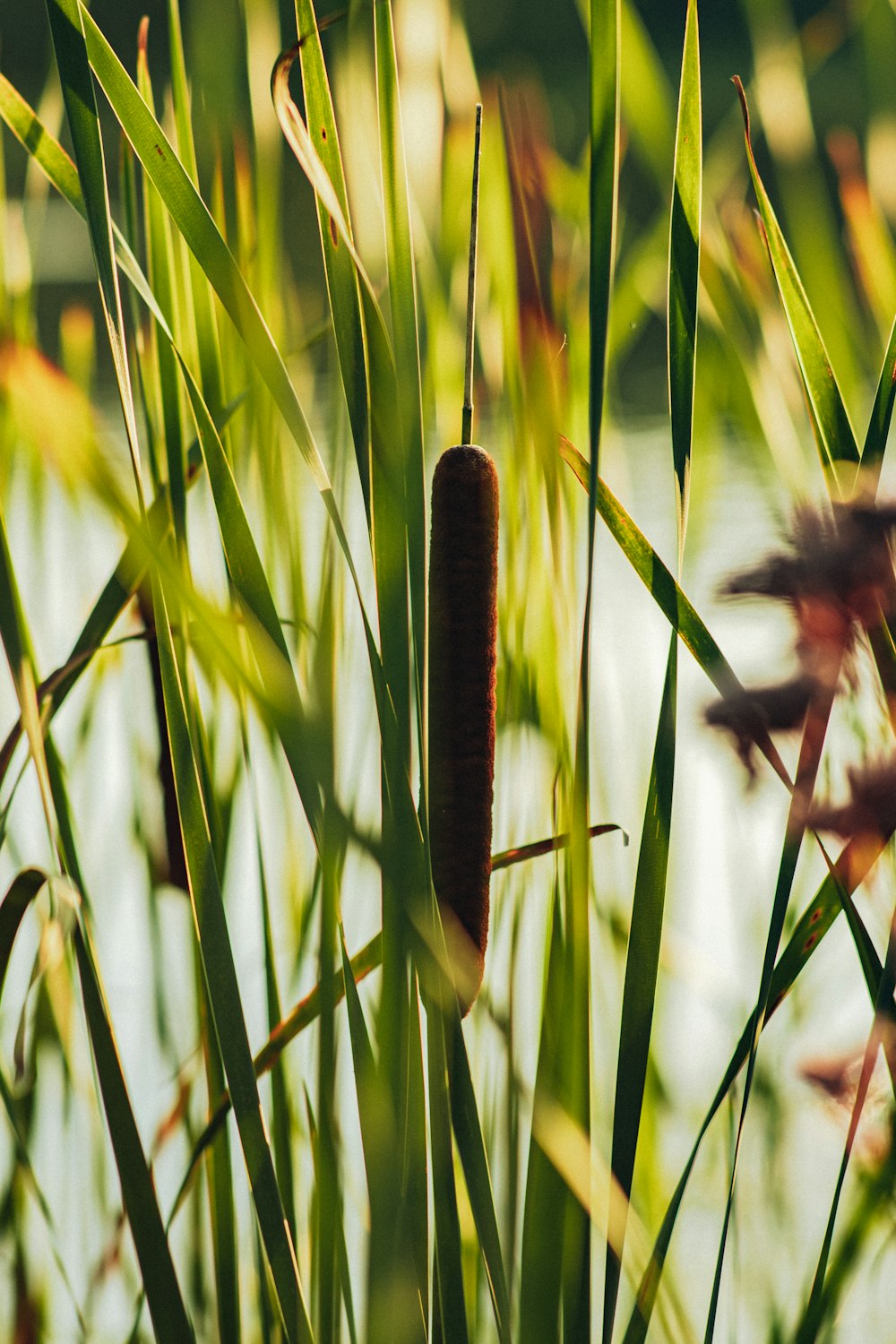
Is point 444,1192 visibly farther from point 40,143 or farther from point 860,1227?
point 40,143

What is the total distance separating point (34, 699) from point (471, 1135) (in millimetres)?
105

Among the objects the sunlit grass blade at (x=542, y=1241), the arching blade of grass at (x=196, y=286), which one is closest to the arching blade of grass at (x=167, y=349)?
the arching blade of grass at (x=196, y=286)

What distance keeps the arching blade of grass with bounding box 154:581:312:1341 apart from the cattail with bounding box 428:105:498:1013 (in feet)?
0.12

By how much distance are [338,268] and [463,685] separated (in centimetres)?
7

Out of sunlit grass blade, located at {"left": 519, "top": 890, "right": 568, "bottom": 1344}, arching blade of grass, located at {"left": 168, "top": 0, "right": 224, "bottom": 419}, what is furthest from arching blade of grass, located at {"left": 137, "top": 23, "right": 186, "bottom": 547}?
sunlit grass blade, located at {"left": 519, "top": 890, "right": 568, "bottom": 1344}

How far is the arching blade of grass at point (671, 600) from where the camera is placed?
20 cm

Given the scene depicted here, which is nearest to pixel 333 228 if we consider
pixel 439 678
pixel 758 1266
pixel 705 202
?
pixel 439 678

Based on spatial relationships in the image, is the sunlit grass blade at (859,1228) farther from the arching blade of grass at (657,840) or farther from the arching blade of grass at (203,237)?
the arching blade of grass at (203,237)

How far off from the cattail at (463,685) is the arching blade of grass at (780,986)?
47 mm

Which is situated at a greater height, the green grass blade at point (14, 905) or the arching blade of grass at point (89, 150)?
the arching blade of grass at point (89, 150)

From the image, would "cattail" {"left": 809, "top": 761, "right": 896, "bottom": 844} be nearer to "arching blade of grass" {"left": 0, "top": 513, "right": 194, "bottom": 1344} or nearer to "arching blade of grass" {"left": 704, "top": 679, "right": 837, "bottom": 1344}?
"arching blade of grass" {"left": 704, "top": 679, "right": 837, "bottom": 1344}

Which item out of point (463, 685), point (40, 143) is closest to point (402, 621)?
point (463, 685)

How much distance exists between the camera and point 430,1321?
0.78 feet

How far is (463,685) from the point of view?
19cm
